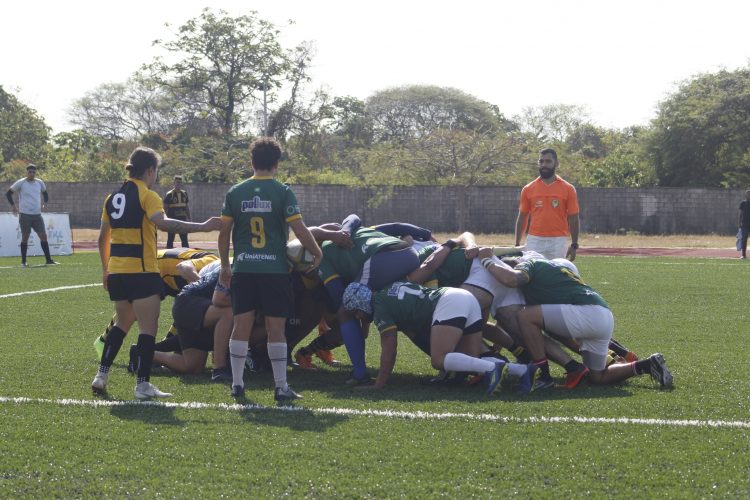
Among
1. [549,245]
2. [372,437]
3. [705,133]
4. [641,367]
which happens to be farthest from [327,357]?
[705,133]

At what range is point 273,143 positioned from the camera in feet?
20.6

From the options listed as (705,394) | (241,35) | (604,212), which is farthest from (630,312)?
(241,35)

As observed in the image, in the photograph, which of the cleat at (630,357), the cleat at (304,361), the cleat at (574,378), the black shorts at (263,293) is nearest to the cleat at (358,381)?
the black shorts at (263,293)

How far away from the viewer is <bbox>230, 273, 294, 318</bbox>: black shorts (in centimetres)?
616

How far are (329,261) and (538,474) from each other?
2944 millimetres

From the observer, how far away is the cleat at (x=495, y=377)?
20.5ft

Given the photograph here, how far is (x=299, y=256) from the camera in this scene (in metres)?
6.72

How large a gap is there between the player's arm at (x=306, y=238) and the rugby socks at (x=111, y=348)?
4.69ft

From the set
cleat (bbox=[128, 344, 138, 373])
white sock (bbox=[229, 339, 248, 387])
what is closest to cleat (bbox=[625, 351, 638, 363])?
white sock (bbox=[229, 339, 248, 387])

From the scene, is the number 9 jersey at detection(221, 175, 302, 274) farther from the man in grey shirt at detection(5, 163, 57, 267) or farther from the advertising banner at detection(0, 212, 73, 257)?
the advertising banner at detection(0, 212, 73, 257)

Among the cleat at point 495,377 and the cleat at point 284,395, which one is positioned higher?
the cleat at point 495,377

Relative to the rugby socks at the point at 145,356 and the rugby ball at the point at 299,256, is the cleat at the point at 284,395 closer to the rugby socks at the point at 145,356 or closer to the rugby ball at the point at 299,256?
the rugby socks at the point at 145,356

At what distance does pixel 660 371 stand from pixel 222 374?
3.19 metres

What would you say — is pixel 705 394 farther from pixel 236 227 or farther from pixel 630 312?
pixel 630 312
